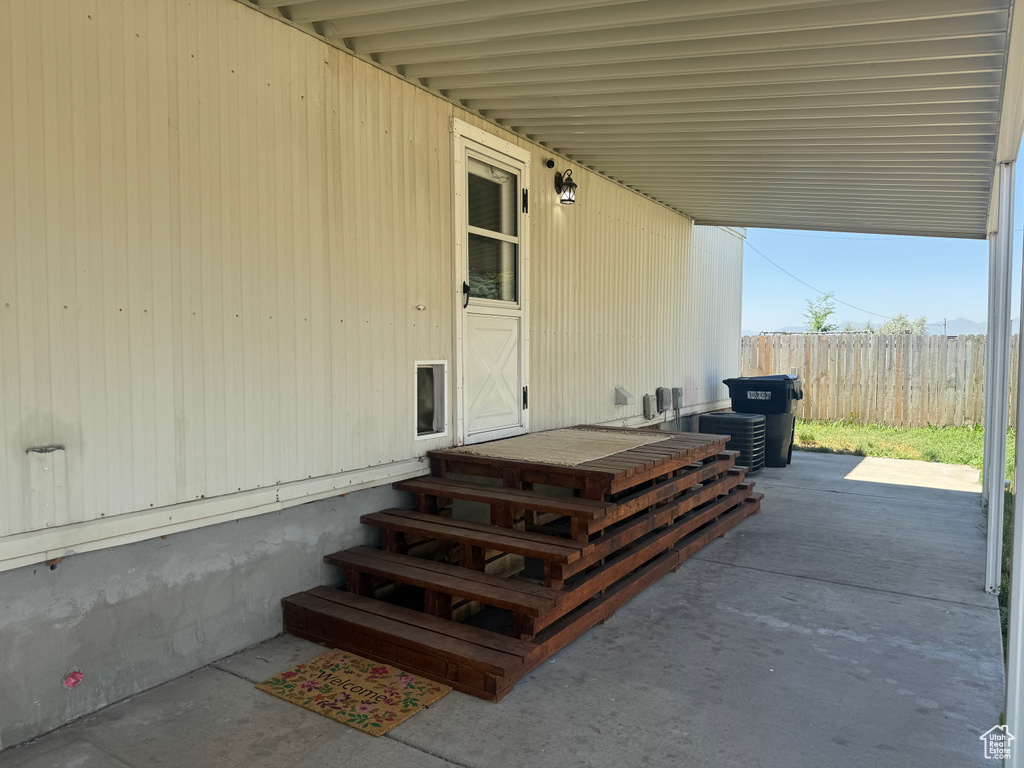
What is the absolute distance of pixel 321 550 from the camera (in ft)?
11.6

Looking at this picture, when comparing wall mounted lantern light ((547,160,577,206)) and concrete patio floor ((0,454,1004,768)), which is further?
wall mounted lantern light ((547,160,577,206))

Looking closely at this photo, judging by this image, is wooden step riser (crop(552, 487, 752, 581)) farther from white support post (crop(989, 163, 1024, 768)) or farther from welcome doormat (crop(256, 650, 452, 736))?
white support post (crop(989, 163, 1024, 768))

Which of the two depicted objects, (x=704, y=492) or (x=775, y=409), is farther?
(x=775, y=409)

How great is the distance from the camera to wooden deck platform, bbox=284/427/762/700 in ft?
9.58

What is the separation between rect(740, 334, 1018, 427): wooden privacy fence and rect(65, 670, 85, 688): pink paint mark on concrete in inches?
409

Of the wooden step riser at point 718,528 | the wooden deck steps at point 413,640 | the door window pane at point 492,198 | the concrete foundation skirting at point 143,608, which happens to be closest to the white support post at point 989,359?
the wooden step riser at point 718,528

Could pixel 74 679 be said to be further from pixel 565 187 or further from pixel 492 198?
pixel 565 187

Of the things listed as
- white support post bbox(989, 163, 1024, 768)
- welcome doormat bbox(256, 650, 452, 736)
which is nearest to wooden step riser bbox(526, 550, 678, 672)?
welcome doormat bbox(256, 650, 452, 736)

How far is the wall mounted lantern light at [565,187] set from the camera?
5500 mm

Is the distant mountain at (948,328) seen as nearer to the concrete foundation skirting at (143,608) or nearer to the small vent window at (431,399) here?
the small vent window at (431,399)

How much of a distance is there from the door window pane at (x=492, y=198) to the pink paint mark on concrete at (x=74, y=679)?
132 inches

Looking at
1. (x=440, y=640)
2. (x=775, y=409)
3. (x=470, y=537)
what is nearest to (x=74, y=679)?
(x=440, y=640)

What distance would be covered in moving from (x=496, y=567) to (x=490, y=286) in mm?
1983

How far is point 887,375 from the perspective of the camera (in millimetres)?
11477
